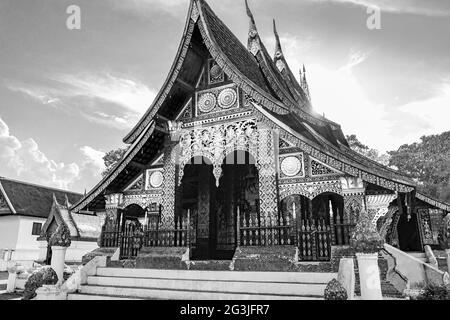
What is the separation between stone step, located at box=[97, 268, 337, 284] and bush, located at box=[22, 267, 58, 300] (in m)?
1.74

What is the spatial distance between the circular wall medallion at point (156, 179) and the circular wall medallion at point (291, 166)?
382cm

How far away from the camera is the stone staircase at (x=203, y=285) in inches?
272

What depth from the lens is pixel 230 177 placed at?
13.1 metres

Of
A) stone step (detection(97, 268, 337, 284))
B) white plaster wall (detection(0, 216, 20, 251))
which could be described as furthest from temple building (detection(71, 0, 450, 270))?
white plaster wall (detection(0, 216, 20, 251))

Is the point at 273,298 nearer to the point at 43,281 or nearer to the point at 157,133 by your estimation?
the point at 43,281

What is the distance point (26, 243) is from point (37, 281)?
18.9 metres

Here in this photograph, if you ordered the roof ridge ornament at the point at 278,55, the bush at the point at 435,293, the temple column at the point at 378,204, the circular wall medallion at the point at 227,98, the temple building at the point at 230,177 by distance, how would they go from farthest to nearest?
the roof ridge ornament at the point at 278,55, the circular wall medallion at the point at 227,98, the temple building at the point at 230,177, the temple column at the point at 378,204, the bush at the point at 435,293

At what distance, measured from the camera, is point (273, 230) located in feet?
28.2

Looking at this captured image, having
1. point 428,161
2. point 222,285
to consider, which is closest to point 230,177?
point 222,285

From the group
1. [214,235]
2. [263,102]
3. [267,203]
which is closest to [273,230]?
[267,203]

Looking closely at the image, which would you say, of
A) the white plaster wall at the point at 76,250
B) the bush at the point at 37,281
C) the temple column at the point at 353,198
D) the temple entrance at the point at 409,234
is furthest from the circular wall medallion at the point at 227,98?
the white plaster wall at the point at 76,250

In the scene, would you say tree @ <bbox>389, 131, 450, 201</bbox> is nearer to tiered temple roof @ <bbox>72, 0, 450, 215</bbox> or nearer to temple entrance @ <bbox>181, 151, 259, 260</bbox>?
temple entrance @ <bbox>181, 151, 259, 260</bbox>

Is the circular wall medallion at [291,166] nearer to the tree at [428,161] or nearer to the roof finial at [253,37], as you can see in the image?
the roof finial at [253,37]

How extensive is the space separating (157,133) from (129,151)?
99cm
